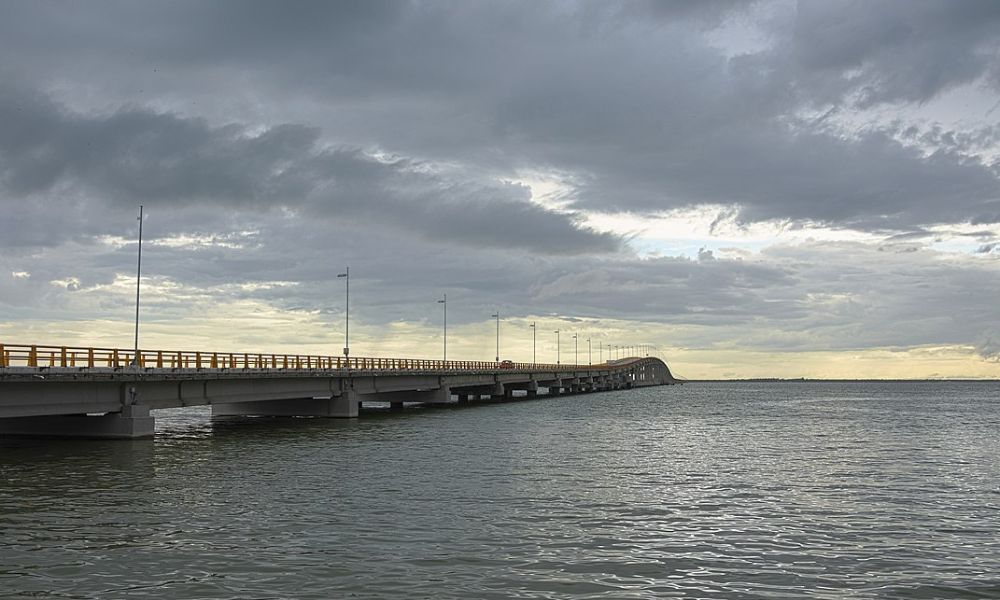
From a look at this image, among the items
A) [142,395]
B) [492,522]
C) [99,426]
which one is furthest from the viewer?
[142,395]

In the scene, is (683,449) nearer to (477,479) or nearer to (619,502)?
(477,479)

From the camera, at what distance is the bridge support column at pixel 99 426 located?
152ft

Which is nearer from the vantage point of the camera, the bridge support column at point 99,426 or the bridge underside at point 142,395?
the bridge underside at point 142,395

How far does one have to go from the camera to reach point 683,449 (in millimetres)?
46344

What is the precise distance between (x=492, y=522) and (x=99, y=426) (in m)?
31.8

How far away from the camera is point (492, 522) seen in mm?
22406

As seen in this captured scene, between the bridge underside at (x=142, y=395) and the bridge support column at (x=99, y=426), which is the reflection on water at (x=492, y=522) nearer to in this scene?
the bridge support column at (x=99, y=426)

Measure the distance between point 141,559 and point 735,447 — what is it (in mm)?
36162

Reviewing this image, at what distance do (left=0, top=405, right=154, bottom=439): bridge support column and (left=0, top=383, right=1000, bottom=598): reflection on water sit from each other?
1693 mm

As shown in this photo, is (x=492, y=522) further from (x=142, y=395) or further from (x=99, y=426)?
(x=142, y=395)

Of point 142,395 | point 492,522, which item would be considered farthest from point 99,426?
point 492,522

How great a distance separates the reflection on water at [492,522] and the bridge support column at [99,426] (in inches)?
66.6

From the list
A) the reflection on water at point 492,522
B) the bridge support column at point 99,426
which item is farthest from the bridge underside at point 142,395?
the reflection on water at point 492,522

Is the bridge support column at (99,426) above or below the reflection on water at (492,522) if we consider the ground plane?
above
